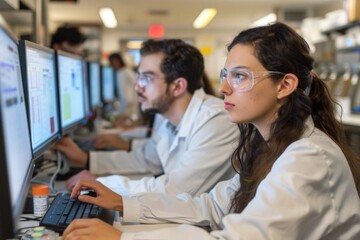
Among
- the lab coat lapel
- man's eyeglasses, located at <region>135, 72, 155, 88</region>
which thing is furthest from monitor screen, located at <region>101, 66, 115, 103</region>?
the lab coat lapel

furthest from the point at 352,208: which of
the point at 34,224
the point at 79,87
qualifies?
the point at 79,87

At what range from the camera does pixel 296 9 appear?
8195 mm

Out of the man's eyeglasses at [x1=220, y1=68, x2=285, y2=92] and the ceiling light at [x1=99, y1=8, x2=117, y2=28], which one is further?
the ceiling light at [x1=99, y1=8, x2=117, y2=28]

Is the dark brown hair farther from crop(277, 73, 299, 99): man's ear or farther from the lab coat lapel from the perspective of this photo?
the lab coat lapel

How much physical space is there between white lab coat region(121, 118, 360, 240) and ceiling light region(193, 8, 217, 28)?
7.43 m

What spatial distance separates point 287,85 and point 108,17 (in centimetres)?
840

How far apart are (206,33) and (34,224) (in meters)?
10.7

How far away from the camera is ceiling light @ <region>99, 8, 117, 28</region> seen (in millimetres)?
8320

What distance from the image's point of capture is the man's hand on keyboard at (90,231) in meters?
0.97

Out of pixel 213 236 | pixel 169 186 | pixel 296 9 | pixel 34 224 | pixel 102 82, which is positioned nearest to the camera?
pixel 213 236

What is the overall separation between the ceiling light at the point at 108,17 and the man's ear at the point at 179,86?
21.8 ft

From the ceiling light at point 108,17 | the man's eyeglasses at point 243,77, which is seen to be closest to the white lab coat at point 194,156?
the man's eyeglasses at point 243,77

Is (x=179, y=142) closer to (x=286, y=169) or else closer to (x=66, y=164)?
(x=66, y=164)

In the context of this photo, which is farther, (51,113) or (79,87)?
(79,87)
